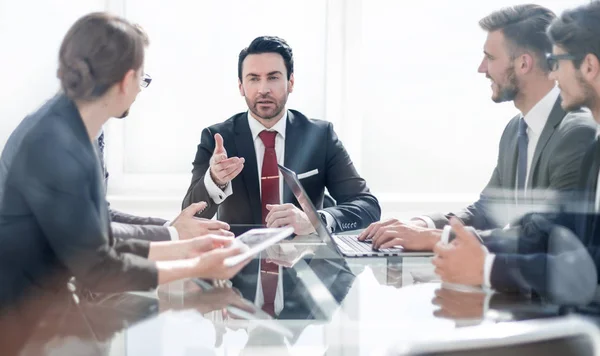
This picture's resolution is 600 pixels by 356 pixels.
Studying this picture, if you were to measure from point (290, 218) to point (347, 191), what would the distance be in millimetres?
538

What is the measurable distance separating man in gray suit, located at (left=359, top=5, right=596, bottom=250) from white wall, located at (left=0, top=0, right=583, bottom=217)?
1.43 metres

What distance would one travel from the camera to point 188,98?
386 cm

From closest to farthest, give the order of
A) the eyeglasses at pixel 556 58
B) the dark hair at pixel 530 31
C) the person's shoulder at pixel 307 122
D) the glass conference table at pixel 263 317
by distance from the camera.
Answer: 1. the glass conference table at pixel 263 317
2. the eyeglasses at pixel 556 58
3. the dark hair at pixel 530 31
4. the person's shoulder at pixel 307 122

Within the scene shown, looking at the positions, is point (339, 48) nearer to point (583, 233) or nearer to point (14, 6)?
point (14, 6)

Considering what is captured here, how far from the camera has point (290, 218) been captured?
2.44 meters

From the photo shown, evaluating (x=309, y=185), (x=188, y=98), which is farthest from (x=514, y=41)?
(x=188, y=98)

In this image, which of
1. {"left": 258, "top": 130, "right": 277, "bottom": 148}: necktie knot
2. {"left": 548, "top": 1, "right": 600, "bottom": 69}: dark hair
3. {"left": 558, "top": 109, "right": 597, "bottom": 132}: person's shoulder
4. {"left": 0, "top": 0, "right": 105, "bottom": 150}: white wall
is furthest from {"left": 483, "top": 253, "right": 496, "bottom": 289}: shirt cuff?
{"left": 0, "top": 0, "right": 105, "bottom": 150}: white wall

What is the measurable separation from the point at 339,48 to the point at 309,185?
122 cm

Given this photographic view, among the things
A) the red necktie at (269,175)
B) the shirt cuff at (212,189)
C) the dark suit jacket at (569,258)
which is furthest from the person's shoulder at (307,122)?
the dark suit jacket at (569,258)

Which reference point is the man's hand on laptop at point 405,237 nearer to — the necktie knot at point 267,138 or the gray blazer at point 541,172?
the gray blazer at point 541,172

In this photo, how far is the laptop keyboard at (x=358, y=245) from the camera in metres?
2.07

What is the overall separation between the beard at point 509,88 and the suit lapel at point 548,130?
19cm

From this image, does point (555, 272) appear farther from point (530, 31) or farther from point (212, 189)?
point (212, 189)

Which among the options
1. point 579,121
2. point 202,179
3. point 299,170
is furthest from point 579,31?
point 202,179
